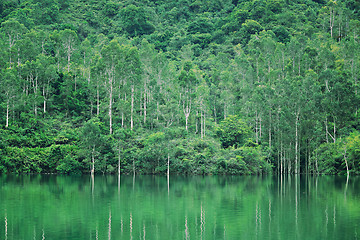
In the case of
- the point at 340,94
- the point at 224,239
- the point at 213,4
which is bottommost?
the point at 224,239

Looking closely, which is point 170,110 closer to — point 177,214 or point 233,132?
point 233,132

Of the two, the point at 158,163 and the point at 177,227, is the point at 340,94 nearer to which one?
the point at 158,163

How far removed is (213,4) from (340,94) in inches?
3144

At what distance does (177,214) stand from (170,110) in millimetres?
40637

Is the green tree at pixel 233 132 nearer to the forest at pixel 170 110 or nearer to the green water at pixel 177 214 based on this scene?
the forest at pixel 170 110

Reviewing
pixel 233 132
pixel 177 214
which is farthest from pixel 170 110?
pixel 177 214

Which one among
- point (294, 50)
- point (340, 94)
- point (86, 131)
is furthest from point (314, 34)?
point (86, 131)

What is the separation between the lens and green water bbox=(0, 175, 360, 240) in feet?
60.1

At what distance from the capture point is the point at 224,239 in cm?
1738

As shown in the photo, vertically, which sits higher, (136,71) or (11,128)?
(136,71)

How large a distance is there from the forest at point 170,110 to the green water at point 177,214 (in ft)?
67.6

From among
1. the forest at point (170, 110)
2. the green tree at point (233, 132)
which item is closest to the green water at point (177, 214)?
the forest at point (170, 110)

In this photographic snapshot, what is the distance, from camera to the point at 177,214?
2339 cm

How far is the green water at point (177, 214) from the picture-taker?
1831 cm
